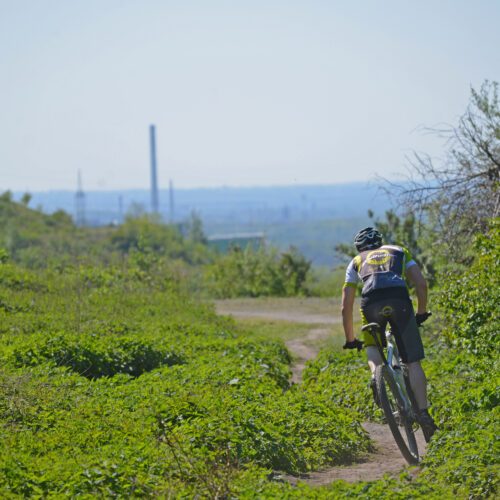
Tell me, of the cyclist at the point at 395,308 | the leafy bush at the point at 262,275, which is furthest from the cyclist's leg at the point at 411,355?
the leafy bush at the point at 262,275

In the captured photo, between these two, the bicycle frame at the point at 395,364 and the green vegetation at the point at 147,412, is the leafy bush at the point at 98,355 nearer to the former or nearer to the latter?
the green vegetation at the point at 147,412

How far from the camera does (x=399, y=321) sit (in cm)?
899

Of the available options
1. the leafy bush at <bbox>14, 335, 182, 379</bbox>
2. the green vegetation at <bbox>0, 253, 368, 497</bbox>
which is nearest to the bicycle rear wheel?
the green vegetation at <bbox>0, 253, 368, 497</bbox>

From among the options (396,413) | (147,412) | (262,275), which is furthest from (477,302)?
(262,275)

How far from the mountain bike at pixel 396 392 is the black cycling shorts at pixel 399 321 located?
8 centimetres

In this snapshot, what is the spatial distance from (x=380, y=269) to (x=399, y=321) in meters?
0.48

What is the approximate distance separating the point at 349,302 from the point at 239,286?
83.5ft

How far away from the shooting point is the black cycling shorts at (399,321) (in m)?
8.92

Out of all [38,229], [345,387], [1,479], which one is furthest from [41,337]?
[38,229]

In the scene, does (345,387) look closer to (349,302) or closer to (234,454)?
(349,302)

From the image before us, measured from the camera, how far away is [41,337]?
13227 millimetres

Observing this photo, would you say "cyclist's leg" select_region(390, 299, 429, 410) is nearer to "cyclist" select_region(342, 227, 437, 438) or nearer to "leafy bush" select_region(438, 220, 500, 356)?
"cyclist" select_region(342, 227, 437, 438)

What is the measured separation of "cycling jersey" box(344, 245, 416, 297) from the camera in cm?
896

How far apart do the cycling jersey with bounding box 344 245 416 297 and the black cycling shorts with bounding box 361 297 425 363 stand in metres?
0.11
